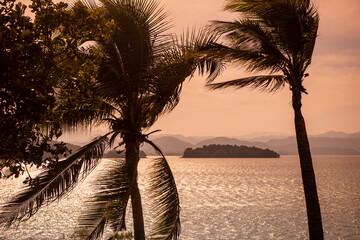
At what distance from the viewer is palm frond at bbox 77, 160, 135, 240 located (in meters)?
8.42

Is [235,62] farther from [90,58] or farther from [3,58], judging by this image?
[3,58]

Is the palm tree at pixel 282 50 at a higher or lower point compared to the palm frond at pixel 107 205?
higher

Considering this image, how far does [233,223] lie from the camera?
1741 inches

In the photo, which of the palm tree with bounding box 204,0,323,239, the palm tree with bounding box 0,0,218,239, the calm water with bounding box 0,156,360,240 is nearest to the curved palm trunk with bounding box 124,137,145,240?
the palm tree with bounding box 0,0,218,239

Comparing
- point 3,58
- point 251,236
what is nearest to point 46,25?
point 3,58

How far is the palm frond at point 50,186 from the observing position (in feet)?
27.9

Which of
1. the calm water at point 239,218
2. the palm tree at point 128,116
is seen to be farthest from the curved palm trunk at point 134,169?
the calm water at point 239,218

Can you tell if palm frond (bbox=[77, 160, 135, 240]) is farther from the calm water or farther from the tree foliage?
the calm water

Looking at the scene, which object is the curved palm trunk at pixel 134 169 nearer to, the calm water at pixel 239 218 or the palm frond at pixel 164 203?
the palm frond at pixel 164 203

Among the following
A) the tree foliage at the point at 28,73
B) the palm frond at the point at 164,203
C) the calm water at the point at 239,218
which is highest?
the tree foliage at the point at 28,73

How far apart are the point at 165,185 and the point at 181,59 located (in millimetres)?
3610

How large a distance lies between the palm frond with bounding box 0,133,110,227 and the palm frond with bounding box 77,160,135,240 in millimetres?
648

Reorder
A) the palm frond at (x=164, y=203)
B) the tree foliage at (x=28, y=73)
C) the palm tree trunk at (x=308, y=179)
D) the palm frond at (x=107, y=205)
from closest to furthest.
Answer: the tree foliage at (x=28, y=73) < the palm frond at (x=107, y=205) < the palm frond at (x=164, y=203) < the palm tree trunk at (x=308, y=179)

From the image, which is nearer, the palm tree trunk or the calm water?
the palm tree trunk
